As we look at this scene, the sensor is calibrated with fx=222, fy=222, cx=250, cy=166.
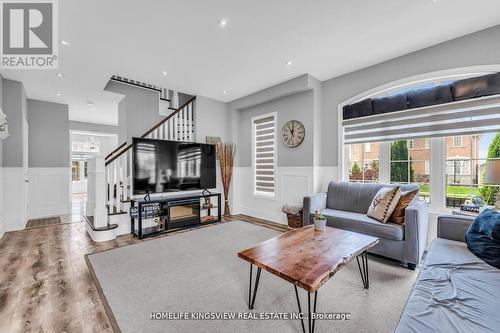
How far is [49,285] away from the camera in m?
2.13

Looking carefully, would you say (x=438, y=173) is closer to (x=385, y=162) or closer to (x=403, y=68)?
(x=385, y=162)

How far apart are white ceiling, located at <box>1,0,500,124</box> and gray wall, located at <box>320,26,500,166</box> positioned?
0.12 meters

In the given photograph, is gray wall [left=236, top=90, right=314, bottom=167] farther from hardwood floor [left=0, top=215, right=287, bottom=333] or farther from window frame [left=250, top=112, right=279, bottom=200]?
hardwood floor [left=0, top=215, right=287, bottom=333]

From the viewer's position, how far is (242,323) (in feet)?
5.27

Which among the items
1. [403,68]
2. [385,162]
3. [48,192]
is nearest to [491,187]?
[385,162]

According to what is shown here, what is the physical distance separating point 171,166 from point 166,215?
0.87 meters

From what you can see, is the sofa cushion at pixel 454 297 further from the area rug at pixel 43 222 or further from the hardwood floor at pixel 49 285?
the area rug at pixel 43 222

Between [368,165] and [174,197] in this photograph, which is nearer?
[368,165]

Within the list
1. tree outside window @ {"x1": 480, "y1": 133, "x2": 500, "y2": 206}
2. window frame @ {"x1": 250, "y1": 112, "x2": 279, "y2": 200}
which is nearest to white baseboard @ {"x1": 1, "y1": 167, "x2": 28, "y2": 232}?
window frame @ {"x1": 250, "y1": 112, "x2": 279, "y2": 200}

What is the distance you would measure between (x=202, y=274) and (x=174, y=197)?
6.75ft

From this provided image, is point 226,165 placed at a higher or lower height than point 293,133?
lower

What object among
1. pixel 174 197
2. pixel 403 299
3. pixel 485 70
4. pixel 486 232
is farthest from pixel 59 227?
pixel 485 70

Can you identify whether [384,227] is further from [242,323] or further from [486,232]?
[242,323]
